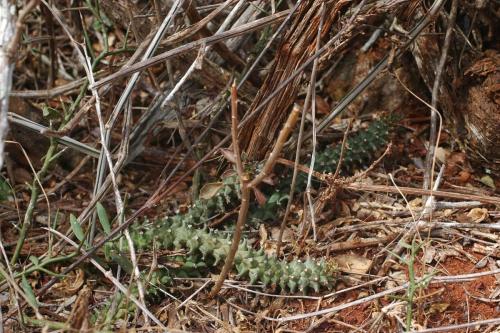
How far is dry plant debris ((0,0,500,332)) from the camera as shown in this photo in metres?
1.75

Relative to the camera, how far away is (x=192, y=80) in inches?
90.4

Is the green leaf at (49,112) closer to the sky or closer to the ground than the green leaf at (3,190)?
closer to the sky

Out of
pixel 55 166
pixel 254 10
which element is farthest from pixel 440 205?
pixel 55 166

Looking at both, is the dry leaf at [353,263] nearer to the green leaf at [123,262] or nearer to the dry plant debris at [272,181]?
the dry plant debris at [272,181]

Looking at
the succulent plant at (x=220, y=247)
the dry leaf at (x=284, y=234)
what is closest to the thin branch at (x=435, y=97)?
the succulent plant at (x=220, y=247)

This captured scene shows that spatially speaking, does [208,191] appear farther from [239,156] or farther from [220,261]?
[239,156]

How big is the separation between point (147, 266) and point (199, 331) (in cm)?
24

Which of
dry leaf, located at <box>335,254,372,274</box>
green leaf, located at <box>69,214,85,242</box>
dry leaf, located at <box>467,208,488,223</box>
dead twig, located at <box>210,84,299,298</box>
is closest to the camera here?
dead twig, located at <box>210,84,299,298</box>

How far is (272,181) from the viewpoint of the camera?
62.4 inches

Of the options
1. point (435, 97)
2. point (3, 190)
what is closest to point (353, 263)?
point (435, 97)

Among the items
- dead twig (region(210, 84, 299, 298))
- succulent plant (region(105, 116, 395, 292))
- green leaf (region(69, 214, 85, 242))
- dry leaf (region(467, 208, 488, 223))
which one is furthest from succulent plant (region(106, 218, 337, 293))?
dry leaf (region(467, 208, 488, 223))

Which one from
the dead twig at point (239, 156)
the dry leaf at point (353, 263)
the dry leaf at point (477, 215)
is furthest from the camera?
the dry leaf at point (477, 215)

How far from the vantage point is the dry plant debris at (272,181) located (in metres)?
1.75

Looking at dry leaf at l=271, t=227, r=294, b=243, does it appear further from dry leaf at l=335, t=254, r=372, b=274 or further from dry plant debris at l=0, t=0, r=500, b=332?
dry leaf at l=335, t=254, r=372, b=274
